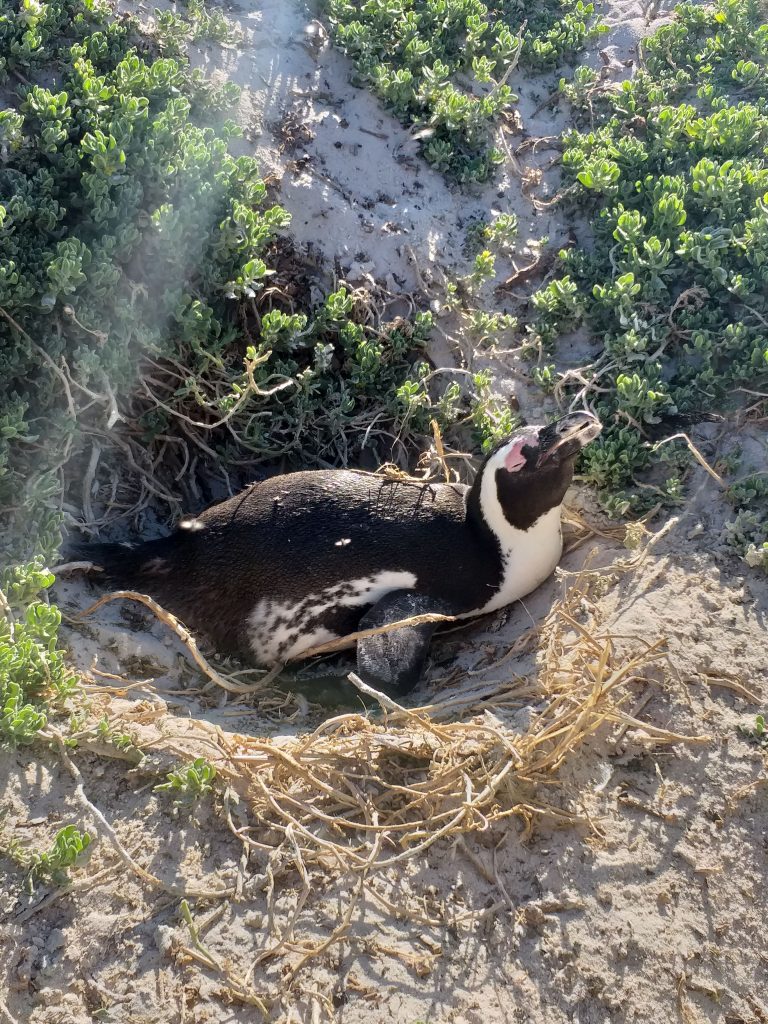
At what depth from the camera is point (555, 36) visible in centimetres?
516

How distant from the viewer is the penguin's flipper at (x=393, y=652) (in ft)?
10.7

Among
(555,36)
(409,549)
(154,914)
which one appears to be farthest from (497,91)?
(154,914)

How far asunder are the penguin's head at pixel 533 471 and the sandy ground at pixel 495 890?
474 mm

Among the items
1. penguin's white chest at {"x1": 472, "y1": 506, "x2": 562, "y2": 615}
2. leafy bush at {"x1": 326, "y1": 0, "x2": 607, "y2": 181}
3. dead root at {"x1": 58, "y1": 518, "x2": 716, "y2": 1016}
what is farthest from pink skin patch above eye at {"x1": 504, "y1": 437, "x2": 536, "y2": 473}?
leafy bush at {"x1": 326, "y1": 0, "x2": 607, "y2": 181}

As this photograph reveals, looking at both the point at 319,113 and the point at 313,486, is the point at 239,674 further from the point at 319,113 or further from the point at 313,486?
the point at 319,113

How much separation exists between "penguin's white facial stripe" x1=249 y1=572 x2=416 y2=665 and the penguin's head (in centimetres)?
47

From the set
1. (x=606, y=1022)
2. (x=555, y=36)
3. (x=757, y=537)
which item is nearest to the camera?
(x=606, y=1022)

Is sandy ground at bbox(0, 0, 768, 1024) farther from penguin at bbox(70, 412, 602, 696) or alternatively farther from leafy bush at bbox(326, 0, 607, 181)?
leafy bush at bbox(326, 0, 607, 181)

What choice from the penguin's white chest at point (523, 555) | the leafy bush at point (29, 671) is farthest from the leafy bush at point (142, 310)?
the penguin's white chest at point (523, 555)

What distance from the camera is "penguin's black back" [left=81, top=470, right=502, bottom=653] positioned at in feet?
11.5

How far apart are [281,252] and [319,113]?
0.98 metres

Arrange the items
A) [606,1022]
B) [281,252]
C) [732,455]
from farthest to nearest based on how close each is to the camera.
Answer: [281,252] → [732,455] → [606,1022]

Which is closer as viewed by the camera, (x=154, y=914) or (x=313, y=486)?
(x=154, y=914)

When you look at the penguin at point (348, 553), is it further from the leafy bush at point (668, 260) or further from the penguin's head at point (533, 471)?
the leafy bush at point (668, 260)
